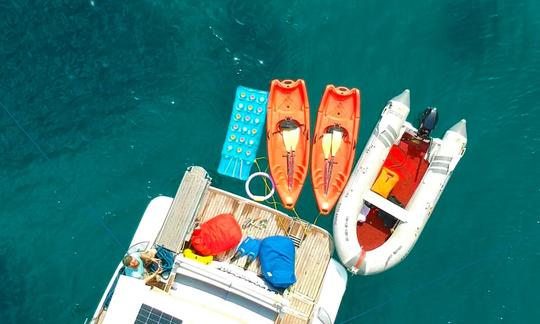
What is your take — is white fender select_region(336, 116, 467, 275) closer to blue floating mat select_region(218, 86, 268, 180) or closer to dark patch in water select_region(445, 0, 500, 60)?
dark patch in water select_region(445, 0, 500, 60)

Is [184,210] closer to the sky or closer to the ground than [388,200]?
closer to the ground

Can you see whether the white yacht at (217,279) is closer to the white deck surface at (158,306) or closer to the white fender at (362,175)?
the white deck surface at (158,306)

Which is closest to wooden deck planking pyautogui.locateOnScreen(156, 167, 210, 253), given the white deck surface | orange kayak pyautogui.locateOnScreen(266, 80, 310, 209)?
the white deck surface

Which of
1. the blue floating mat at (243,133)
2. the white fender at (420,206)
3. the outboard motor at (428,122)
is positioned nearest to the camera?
the white fender at (420,206)

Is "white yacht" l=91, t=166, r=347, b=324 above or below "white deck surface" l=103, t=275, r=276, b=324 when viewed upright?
above

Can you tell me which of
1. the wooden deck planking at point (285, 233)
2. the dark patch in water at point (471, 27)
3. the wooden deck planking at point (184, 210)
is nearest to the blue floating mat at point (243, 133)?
the wooden deck planking at point (285, 233)

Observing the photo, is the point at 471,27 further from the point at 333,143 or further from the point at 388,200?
the point at 388,200

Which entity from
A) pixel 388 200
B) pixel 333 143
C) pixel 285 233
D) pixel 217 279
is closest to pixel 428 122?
pixel 388 200
